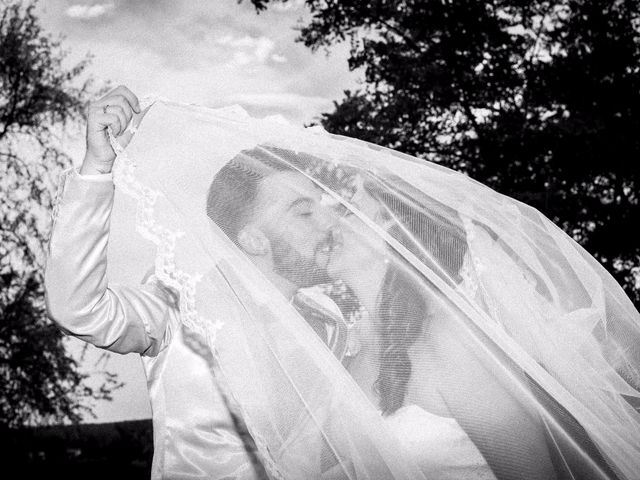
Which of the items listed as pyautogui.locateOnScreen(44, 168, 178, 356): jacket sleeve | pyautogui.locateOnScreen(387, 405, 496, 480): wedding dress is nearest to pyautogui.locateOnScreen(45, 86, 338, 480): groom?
pyautogui.locateOnScreen(44, 168, 178, 356): jacket sleeve

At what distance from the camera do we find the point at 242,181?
1814 millimetres

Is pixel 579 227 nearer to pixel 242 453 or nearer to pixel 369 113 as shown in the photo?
pixel 369 113

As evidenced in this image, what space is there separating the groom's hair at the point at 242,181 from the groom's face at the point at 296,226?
0.10 feet

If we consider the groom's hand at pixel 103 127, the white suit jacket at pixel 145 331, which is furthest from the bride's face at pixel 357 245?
the groom's hand at pixel 103 127

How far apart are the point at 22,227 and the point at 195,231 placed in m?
9.42

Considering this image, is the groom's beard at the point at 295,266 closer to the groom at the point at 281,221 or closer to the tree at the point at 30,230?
the groom at the point at 281,221

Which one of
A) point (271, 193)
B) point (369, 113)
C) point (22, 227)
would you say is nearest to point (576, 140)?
point (369, 113)

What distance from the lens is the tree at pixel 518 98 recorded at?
8578 mm

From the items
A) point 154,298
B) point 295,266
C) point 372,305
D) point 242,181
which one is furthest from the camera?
point 154,298

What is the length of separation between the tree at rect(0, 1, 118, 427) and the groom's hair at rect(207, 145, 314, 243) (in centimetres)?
824

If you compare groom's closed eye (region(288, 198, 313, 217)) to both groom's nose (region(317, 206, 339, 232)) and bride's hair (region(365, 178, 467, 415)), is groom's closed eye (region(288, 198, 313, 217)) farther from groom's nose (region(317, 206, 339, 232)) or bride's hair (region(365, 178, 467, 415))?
bride's hair (region(365, 178, 467, 415))

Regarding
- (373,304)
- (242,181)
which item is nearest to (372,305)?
(373,304)

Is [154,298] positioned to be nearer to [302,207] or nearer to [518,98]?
[302,207]

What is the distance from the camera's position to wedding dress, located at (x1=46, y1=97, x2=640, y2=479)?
142 cm
